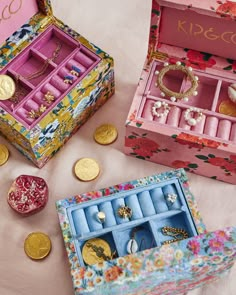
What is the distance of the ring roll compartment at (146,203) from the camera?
1.48m

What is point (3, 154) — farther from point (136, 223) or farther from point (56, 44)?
point (136, 223)

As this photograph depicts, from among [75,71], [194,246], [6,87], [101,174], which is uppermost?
[75,71]

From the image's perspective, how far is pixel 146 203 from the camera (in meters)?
1.49

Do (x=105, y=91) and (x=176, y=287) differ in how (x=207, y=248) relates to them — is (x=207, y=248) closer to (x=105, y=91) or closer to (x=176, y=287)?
(x=176, y=287)

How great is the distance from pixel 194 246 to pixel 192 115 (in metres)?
0.60

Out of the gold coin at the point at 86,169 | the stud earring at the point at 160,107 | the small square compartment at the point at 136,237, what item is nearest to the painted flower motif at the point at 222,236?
the small square compartment at the point at 136,237

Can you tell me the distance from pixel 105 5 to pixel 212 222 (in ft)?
3.58

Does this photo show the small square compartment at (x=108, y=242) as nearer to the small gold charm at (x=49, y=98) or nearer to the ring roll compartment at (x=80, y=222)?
the ring roll compartment at (x=80, y=222)

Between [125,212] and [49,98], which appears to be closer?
[125,212]

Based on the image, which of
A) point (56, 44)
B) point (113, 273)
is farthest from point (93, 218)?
point (56, 44)

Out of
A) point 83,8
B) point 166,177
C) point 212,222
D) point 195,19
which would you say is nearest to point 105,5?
point 83,8

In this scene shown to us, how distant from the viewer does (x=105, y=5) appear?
2.06 meters

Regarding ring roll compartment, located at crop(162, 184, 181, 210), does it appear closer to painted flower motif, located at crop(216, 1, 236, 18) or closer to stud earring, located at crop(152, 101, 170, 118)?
stud earring, located at crop(152, 101, 170, 118)

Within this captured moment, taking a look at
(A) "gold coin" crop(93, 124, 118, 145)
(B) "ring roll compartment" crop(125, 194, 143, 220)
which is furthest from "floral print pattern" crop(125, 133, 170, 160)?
(B) "ring roll compartment" crop(125, 194, 143, 220)
